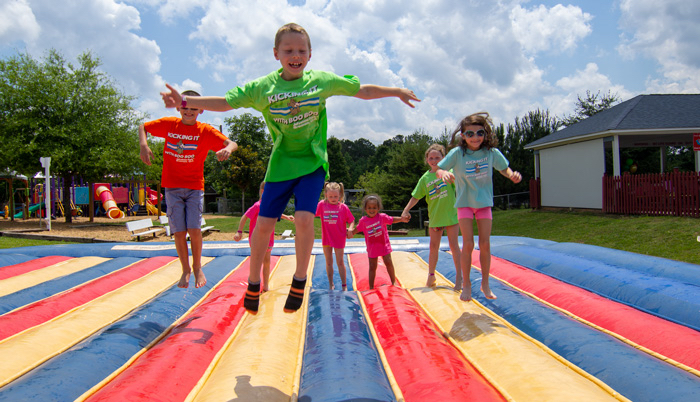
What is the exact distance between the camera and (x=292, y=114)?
314 centimetres

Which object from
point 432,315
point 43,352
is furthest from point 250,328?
point 432,315

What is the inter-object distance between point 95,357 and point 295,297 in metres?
1.37

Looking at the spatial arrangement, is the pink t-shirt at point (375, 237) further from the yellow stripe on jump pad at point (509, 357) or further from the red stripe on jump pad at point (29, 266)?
the red stripe on jump pad at point (29, 266)

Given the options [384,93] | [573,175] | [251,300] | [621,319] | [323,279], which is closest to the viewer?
[251,300]

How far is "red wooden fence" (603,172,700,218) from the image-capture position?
1355 centimetres

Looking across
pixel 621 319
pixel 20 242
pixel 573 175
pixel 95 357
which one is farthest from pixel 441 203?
pixel 573 175

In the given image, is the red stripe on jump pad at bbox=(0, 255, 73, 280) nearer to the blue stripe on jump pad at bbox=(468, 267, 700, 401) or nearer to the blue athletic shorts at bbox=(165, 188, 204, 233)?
the blue athletic shorts at bbox=(165, 188, 204, 233)

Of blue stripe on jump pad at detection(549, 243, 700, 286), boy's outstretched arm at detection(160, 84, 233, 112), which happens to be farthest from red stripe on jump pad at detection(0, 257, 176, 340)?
blue stripe on jump pad at detection(549, 243, 700, 286)

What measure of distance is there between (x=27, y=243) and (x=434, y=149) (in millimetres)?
13079

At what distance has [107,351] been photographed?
307cm

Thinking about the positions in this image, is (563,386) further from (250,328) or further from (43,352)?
(43,352)

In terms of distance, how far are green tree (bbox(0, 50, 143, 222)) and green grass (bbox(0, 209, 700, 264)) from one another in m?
4.28

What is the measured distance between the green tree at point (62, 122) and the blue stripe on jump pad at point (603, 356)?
18.1m

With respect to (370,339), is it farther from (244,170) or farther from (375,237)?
(244,170)
